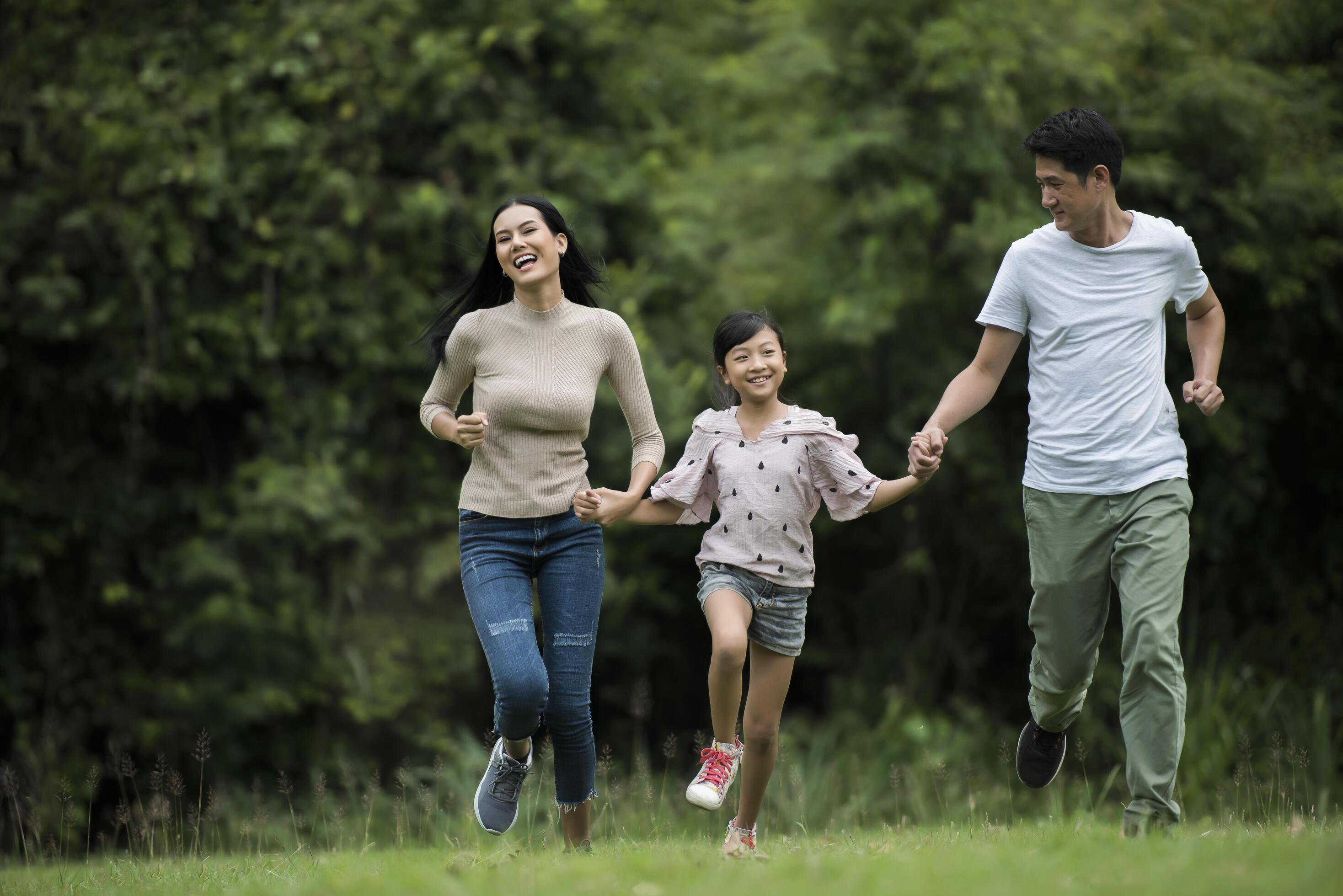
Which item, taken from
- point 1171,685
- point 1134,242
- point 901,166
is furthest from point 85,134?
point 1171,685

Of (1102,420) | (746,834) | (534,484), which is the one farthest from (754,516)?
(1102,420)

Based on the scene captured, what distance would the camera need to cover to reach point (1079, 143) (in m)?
4.52

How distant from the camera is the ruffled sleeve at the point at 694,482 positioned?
489cm

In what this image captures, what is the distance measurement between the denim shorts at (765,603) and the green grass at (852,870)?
2.51 feet

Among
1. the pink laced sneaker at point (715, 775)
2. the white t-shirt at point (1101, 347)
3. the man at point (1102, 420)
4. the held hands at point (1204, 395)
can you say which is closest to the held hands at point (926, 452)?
the man at point (1102, 420)

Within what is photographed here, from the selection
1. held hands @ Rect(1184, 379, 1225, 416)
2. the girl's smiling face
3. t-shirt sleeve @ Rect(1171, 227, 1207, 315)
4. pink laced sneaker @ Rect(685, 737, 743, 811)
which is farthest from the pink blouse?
t-shirt sleeve @ Rect(1171, 227, 1207, 315)

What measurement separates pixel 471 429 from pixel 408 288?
4.98 meters

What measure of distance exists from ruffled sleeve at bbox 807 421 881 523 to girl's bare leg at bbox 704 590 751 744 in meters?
0.54

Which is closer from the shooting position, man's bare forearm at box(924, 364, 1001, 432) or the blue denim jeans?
the blue denim jeans

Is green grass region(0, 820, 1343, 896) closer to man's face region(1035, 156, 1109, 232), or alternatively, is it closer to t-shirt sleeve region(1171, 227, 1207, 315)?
t-shirt sleeve region(1171, 227, 1207, 315)

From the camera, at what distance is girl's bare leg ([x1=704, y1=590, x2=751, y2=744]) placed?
4523mm

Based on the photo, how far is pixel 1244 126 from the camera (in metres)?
8.59

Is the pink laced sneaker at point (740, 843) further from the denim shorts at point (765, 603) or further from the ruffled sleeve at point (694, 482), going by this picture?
the ruffled sleeve at point (694, 482)

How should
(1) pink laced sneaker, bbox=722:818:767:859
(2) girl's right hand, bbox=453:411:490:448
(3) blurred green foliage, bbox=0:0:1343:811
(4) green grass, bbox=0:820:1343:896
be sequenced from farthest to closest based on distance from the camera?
(3) blurred green foliage, bbox=0:0:1343:811, (2) girl's right hand, bbox=453:411:490:448, (1) pink laced sneaker, bbox=722:818:767:859, (4) green grass, bbox=0:820:1343:896
